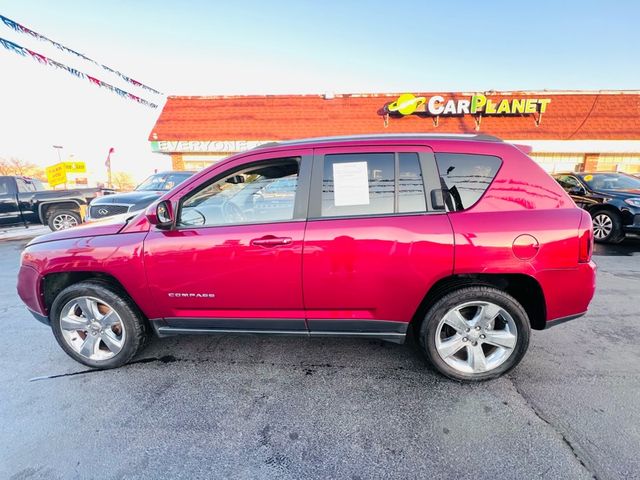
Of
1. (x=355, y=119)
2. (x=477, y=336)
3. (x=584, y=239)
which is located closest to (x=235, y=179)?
(x=477, y=336)

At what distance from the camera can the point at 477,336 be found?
231cm

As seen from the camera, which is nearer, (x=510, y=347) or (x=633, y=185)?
(x=510, y=347)

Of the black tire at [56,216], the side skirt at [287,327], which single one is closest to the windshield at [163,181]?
the black tire at [56,216]

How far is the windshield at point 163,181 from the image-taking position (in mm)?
7305

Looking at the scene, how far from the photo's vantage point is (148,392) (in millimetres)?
2330

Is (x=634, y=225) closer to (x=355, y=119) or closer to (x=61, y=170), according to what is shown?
(x=355, y=119)

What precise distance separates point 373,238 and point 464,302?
0.84m

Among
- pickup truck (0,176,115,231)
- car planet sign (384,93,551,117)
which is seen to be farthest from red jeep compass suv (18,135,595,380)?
car planet sign (384,93,551,117)

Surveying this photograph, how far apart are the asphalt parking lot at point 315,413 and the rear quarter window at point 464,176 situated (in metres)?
1.42

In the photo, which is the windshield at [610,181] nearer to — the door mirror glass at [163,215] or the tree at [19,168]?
the door mirror glass at [163,215]

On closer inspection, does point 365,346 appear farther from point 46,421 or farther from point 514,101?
point 514,101

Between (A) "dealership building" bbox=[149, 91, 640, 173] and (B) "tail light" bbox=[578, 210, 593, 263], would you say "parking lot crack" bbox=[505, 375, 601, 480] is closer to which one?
(B) "tail light" bbox=[578, 210, 593, 263]

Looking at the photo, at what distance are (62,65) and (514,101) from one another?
17.5 meters

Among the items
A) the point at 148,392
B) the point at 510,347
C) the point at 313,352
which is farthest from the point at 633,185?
the point at 148,392
